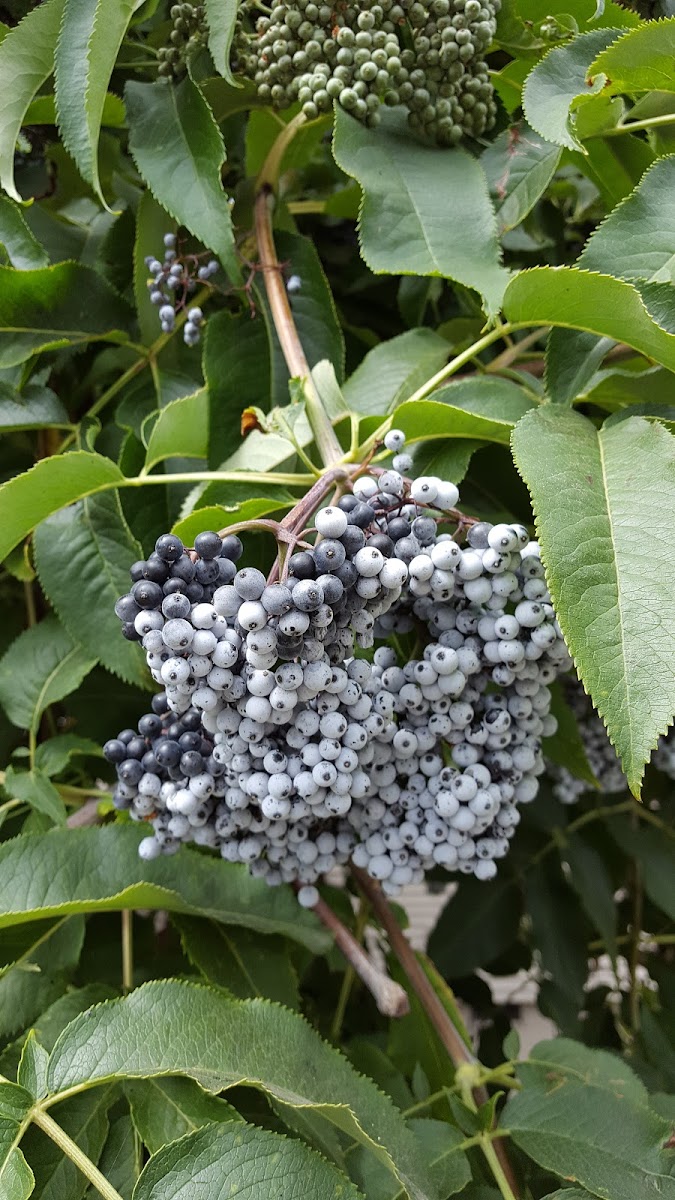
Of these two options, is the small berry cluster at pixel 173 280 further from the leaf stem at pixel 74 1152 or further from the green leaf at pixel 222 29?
the leaf stem at pixel 74 1152

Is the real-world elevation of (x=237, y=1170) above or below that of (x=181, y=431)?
below

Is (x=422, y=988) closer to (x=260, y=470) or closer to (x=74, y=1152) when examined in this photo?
(x=74, y=1152)

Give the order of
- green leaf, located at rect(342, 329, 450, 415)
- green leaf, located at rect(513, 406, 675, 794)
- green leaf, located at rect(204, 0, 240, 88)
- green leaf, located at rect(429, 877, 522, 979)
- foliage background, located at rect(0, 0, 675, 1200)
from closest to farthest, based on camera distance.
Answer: green leaf, located at rect(513, 406, 675, 794) < foliage background, located at rect(0, 0, 675, 1200) < green leaf, located at rect(204, 0, 240, 88) < green leaf, located at rect(342, 329, 450, 415) < green leaf, located at rect(429, 877, 522, 979)

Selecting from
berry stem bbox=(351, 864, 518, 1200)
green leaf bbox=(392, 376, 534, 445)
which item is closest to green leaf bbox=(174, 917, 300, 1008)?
berry stem bbox=(351, 864, 518, 1200)

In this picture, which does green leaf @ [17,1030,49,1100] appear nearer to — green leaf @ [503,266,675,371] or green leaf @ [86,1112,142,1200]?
green leaf @ [86,1112,142,1200]

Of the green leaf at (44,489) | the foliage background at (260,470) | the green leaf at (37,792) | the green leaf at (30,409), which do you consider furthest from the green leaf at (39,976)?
the green leaf at (30,409)

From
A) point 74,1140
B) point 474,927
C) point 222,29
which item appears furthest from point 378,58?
point 474,927

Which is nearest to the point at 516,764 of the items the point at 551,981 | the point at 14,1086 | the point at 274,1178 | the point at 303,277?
the point at 274,1178

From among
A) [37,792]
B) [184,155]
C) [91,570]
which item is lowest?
[37,792]
